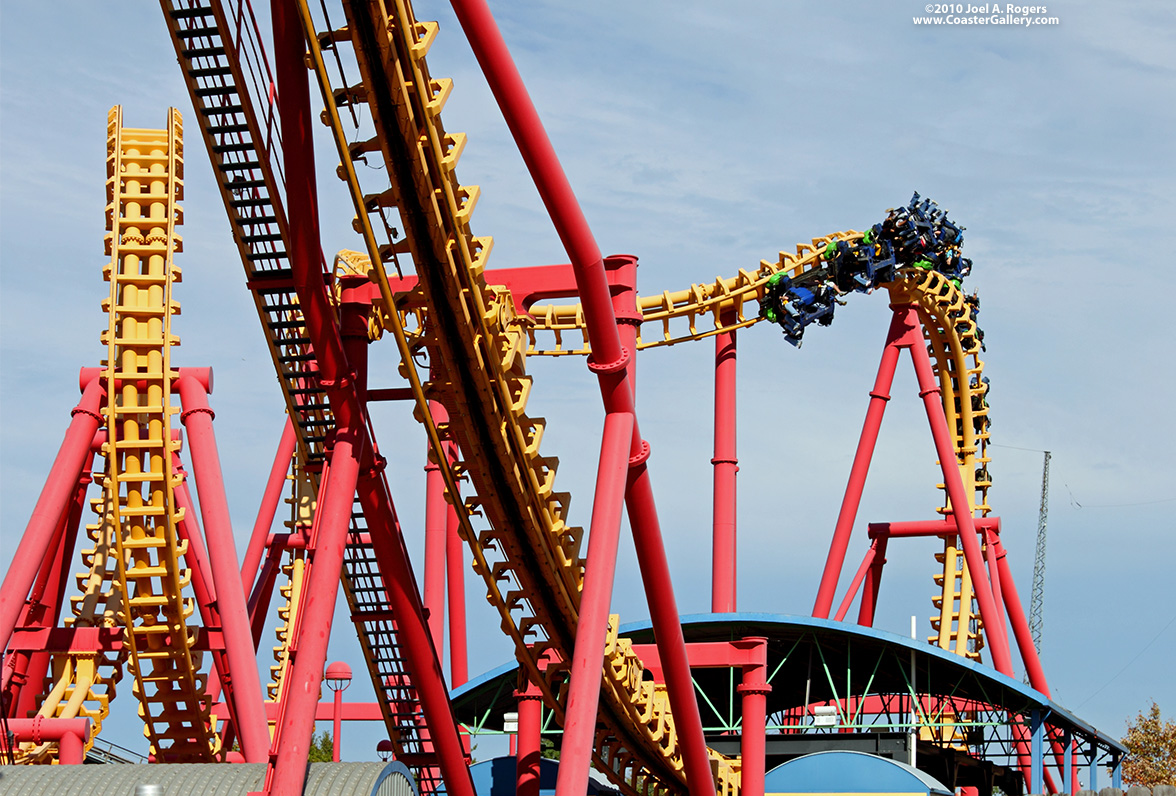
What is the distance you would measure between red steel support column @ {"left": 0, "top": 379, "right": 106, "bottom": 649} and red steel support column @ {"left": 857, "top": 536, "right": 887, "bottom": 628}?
16.5 m

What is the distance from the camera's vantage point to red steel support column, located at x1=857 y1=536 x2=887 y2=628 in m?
28.7

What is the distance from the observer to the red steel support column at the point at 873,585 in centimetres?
2873

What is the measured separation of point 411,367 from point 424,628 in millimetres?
2651

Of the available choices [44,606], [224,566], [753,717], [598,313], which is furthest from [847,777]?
[598,313]

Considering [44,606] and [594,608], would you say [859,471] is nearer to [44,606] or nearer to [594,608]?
[44,606]

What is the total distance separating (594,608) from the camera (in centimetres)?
1167

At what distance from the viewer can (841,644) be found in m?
25.8

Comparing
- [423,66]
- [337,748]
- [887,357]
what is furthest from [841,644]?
[423,66]

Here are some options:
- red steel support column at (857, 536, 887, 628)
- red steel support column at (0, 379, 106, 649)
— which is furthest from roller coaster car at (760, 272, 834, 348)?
red steel support column at (0, 379, 106, 649)

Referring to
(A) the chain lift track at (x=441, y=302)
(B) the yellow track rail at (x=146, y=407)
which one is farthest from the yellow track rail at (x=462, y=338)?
(B) the yellow track rail at (x=146, y=407)

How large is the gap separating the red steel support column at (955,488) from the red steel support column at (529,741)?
10230 millimetres

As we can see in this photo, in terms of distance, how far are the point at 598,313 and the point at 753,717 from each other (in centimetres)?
675

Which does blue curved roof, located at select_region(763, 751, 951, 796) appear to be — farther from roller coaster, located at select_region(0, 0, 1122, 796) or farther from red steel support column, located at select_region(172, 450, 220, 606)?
red steel support column, located at select_region(172, 450, 220, 606)

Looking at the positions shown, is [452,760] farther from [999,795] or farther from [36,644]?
[999,795]
